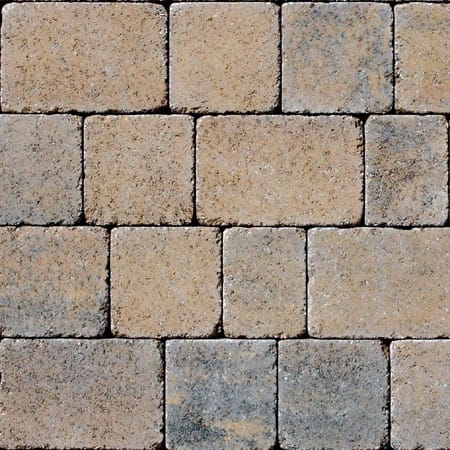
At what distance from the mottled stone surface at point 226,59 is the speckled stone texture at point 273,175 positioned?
90 millimetres

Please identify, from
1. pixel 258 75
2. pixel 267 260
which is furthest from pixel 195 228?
pixel 258 75

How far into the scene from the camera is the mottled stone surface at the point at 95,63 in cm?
264

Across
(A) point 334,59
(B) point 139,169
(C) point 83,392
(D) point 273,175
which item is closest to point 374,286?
(D) point 273,175

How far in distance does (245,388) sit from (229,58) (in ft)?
4.14

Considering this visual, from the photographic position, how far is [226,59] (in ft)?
8.67

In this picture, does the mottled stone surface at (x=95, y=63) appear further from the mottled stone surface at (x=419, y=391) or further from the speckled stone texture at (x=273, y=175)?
the mottled stone surface at (x=419, y=391)

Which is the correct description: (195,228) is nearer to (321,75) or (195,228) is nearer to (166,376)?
(166,376)

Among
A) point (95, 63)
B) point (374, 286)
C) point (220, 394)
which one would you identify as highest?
point (95, 63)

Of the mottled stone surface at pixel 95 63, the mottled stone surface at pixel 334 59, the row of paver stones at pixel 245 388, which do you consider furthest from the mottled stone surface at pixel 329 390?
the mottled stone surface at pixel 95 63

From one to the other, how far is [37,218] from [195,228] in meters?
0.61

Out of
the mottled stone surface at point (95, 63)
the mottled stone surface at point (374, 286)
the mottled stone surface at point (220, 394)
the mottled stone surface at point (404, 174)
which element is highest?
the mottled stone surface at point (95, 63)

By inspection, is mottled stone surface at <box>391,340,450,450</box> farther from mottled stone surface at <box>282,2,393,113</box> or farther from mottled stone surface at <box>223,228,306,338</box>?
mottled stone surface at <box>282,2,393,113</box>

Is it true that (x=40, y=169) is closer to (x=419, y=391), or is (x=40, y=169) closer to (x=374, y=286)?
(x=374, y=286)

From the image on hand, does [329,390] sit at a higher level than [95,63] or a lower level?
lower
